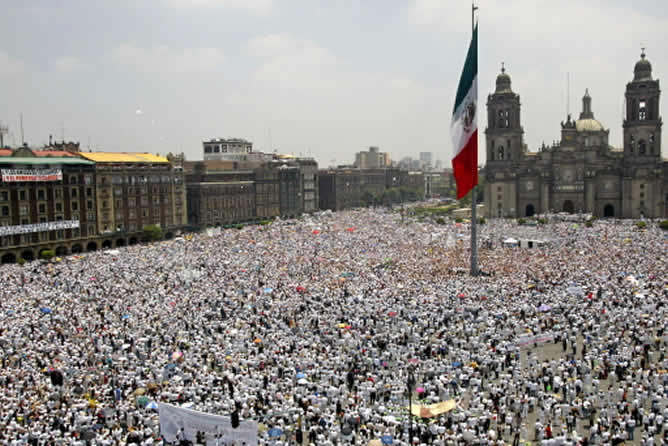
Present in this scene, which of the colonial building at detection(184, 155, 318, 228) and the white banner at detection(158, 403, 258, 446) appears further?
the colonial building at detection(184, 155, 318, 228)

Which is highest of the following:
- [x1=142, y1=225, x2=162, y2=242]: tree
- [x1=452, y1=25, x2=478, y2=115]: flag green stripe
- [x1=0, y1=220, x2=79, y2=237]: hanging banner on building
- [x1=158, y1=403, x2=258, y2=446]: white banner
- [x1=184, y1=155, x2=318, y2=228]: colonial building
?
[x1=452, y1=25, x2=478, y2=115]: flag green stripe

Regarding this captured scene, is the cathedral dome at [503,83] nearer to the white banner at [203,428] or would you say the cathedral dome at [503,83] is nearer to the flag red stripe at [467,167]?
the flag red stripe at [467,167]

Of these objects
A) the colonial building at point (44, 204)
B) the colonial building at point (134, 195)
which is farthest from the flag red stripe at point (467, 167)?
the colonial building at point (134, 195)

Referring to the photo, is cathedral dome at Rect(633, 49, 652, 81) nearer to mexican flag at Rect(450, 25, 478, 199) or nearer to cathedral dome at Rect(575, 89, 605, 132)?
cathedral dome at Rect(575, 89, 605, 132)

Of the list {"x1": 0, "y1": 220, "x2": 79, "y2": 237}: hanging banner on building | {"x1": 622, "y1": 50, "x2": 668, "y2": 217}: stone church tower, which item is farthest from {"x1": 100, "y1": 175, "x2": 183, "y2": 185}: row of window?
{"x1": 622, "y1": 50, "x2": 668, "y2": 217}: stone church tower

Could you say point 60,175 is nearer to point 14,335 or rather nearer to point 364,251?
point 364,251

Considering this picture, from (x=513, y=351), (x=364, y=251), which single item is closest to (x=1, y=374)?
(x=513, y=351)
